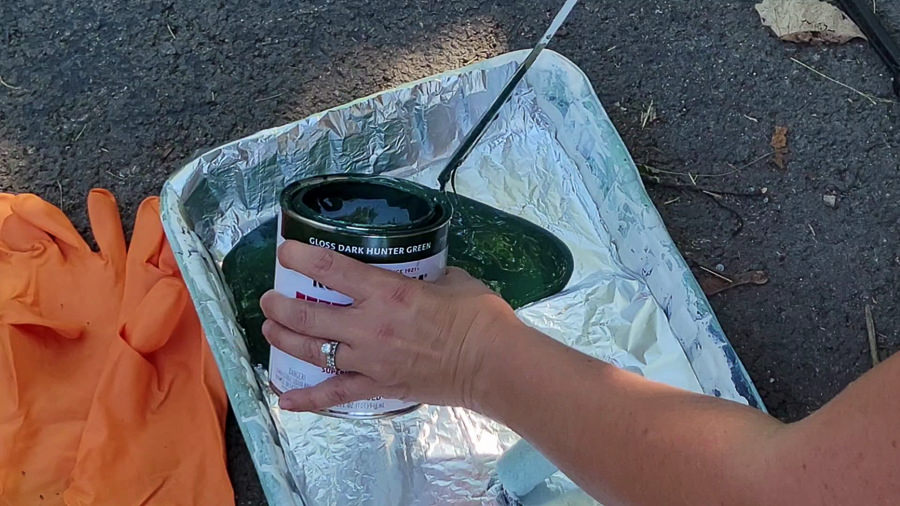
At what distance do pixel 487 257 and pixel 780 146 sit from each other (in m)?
0.52

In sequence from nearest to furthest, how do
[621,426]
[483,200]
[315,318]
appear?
[621,426] → [315,318] → [483,200]

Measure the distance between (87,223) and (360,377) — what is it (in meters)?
0.59

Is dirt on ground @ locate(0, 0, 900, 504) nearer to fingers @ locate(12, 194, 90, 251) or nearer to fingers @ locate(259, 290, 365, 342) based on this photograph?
fingers @ locate(12, 194, 90, 251)

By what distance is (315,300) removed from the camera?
66 cm

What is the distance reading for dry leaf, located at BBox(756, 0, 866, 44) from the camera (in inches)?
51.8

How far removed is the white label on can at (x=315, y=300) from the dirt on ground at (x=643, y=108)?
0.46m

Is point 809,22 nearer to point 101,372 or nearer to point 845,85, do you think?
point 845,85

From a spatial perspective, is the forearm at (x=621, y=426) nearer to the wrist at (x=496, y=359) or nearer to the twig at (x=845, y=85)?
the wrist at (x=496, y=359)

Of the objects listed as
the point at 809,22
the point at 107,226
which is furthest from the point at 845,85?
the point at 107,226

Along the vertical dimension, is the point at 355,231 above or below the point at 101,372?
above

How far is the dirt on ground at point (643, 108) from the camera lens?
3.61ft

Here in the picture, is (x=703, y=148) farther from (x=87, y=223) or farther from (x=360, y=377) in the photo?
(x=87, y=223)

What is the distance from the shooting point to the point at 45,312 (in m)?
0.96

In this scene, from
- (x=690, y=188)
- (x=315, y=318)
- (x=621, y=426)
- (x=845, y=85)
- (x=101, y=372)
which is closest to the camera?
(x=621, y=426)
